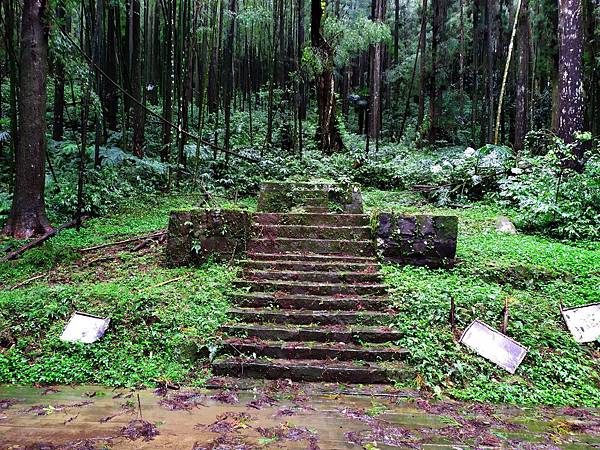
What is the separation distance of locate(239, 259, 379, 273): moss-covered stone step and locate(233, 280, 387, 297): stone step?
435 mm

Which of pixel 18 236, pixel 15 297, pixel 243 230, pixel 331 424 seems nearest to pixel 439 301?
pixel 331 424

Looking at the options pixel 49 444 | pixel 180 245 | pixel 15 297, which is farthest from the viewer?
A: pixel 180 245

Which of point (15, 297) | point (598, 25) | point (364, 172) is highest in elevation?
point (598, 25)

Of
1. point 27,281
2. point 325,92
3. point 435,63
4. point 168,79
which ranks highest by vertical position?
point 435,63

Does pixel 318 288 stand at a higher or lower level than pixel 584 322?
higher

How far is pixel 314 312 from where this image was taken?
4.50m

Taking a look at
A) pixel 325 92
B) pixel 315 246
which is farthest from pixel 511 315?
pixel 325 92

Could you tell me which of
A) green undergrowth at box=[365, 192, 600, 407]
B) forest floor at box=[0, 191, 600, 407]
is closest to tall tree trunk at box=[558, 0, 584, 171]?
green undergrowth at box=[365, 192, 600, 407]

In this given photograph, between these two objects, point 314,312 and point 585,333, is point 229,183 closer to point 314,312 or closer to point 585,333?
point 314,312

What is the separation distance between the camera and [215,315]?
4.38 meters

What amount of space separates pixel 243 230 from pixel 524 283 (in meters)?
3.59

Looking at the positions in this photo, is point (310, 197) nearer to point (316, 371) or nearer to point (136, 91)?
point (316, 371)

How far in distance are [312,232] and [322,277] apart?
121cm

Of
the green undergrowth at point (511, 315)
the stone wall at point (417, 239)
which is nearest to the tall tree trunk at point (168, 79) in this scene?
the stone wall at point (417, 239)
